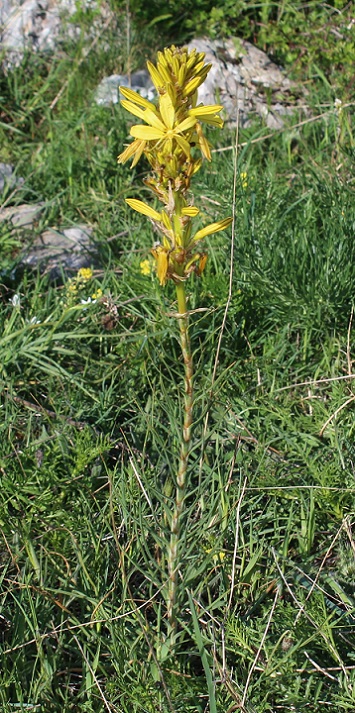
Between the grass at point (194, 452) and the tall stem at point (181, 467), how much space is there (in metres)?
0.04

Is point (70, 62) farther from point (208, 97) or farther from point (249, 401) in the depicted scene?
point (249, 401)

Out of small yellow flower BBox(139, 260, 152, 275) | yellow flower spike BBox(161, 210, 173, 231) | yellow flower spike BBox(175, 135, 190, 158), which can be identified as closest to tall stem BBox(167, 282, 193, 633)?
yellow flower spike BBox(161, 210, 173, 231)

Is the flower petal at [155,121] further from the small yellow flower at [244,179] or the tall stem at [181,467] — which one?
the small yellow flower at [244,179]

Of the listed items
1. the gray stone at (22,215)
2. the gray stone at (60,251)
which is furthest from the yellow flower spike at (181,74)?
the gray stone at (22,215)

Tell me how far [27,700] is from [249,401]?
120cm

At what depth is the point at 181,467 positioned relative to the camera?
1684 millimetres

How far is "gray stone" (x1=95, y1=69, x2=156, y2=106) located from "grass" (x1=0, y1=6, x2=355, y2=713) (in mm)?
342

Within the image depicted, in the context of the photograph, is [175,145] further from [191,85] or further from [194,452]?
[194,452]

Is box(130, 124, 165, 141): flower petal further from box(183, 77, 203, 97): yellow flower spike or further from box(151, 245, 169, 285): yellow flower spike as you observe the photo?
box(151, 245, 169, 285): yellow flower spike

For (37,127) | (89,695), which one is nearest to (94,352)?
(89,695)

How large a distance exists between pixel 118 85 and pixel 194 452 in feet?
8.13

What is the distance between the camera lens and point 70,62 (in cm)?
430

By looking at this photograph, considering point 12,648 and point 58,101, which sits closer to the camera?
point 12,648

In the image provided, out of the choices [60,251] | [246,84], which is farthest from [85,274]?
[246,84]
